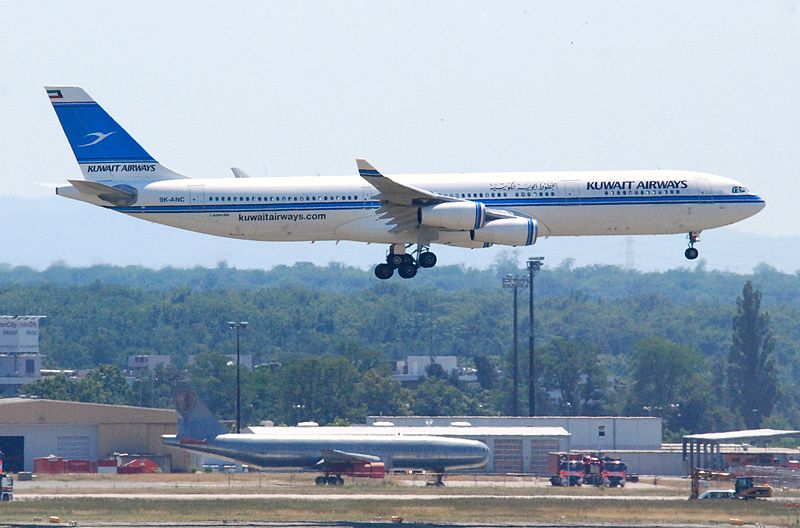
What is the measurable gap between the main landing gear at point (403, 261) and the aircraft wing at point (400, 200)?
1438 mm

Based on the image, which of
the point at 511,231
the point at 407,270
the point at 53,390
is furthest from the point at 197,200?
the point at 53,390

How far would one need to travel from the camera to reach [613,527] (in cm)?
5906

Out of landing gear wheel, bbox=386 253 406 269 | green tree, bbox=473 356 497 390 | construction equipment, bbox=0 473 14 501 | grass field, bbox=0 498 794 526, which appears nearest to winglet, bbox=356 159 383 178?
landing gear wheel, bbox=386 253 406 269

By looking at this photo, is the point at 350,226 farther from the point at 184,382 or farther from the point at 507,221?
the point at 184,382

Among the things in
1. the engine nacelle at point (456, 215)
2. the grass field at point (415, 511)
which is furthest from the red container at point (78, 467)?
the engine nacelle at point (456, 215)

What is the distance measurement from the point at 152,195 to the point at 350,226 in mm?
9544

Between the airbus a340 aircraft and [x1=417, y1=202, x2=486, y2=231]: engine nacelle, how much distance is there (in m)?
0.04

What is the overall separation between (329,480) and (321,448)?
4.32 m

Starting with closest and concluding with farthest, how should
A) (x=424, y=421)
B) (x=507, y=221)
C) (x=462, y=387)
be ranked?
(x=507, y=221) < (x=424, y=421) < (x=462, y=387)

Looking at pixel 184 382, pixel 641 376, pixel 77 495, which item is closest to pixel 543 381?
pixel 641 376

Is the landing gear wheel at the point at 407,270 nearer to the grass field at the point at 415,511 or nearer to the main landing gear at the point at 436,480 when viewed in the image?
the grass field at the point at 415,511

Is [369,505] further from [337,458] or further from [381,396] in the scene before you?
[381,396]

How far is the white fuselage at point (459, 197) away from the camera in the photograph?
226 ft

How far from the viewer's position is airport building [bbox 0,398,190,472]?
10056 cm
